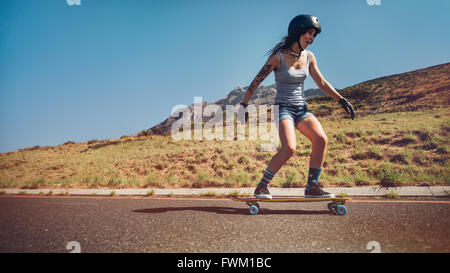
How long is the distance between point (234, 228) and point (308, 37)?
288cm

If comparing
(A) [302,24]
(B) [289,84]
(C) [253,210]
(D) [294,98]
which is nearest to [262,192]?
(C) [253,210]

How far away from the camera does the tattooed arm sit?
423 cm

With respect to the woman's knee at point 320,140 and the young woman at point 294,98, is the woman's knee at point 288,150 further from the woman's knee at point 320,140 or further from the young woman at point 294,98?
the woman's knee at point 320,140

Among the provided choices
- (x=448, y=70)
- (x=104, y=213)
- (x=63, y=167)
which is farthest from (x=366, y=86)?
(x=104, y=213)

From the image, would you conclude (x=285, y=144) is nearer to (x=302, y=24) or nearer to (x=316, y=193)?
(x=316, y=193)

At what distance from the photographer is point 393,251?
2285 mm

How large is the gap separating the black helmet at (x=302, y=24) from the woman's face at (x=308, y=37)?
0.15 ft

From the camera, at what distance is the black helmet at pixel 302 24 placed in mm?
3955

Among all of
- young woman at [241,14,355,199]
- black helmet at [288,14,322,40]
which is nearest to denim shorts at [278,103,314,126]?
young woman at [241,14,355,199]

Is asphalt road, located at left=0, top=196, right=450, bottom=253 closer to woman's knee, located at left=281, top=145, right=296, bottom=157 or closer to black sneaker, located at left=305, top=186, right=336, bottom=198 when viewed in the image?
black sneaker, located at left=305, top=186, right=336, bottom=198

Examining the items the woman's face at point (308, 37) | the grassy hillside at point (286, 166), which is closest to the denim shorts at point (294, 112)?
the woman's face at point (308, 37)

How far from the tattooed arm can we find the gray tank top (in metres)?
0.08
